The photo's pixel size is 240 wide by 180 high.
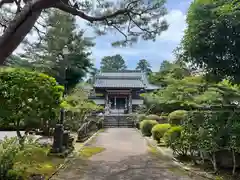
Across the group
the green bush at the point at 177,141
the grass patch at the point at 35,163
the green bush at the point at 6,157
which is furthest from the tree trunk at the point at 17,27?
the green bush at the point at 177,141

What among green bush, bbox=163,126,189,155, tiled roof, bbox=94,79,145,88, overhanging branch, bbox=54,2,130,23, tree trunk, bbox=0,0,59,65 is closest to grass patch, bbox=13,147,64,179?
tree trunk, bbox=0,0,59,65

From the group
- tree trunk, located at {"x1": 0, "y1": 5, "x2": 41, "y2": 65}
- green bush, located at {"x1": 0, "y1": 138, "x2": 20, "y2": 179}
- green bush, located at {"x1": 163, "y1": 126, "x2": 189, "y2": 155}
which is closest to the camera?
green bush, located at {"x1": 0, "y1": 138, "x2": 20, "y2": 179}

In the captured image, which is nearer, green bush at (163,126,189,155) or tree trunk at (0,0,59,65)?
tree trunk at (0,0,59,65)

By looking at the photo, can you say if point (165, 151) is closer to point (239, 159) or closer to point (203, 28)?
point (239, 159)

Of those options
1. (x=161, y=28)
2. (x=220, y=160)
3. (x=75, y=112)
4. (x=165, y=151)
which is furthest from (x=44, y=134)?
(x=220, y=160)

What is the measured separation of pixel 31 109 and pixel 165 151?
18.1 ft

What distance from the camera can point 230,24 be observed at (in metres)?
6.35

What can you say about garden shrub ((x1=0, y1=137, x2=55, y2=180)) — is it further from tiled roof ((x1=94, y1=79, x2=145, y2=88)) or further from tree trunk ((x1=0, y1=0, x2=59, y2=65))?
tiled roof ((x1=94, y1=79, x2=145, y2=88))

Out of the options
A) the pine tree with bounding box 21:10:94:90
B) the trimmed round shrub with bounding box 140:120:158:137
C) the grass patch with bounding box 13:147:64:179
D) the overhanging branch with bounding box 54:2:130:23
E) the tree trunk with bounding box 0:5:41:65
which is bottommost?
the grass patch with bounding box 13:147:64:179

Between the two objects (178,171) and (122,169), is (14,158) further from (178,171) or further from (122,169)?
(178,171)

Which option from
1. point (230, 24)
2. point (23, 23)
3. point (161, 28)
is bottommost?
point (23, 23)

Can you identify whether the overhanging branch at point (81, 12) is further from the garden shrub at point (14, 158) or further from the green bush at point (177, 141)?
the green bush at point (177, 141)

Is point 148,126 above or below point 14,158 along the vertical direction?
above

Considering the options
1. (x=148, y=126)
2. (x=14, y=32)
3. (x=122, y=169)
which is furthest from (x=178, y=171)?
(x=148, y=126)
